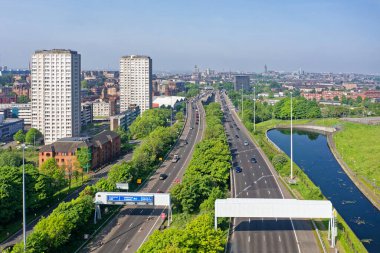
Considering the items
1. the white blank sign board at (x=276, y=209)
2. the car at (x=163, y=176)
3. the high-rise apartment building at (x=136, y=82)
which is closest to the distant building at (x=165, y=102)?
the high-rise apartment building at (x=136, y=82)

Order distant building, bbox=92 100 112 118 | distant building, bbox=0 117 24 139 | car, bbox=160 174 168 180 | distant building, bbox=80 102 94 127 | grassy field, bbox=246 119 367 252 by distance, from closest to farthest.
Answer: grassy field, bbox=246 119 367 252, car, bbox=160 174 168 180, distant building, bbox=0 117 24 139, distant building, bbox=80 102 94 127, distant building, bbox=92 100 112 118

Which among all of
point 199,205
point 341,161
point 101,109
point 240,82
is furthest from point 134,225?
point 240,82

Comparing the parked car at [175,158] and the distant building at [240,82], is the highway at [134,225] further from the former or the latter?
the distant building at [240,82]

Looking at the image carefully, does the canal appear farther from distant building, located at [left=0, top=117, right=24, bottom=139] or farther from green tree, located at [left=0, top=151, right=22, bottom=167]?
distant building, located at [left=0, top=117, right=24, bottom=139]

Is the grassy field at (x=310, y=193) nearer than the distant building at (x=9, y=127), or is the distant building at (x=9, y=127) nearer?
the grassy field at (x=310, y=193)

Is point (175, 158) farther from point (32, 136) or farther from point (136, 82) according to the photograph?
point (136, 82)

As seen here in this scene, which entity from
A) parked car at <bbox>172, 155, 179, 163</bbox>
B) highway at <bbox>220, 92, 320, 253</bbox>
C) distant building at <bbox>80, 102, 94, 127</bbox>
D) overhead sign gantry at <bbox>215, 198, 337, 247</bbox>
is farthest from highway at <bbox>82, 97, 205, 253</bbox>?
distant building at <bbox>80, 102, 94, 127</bbox>
